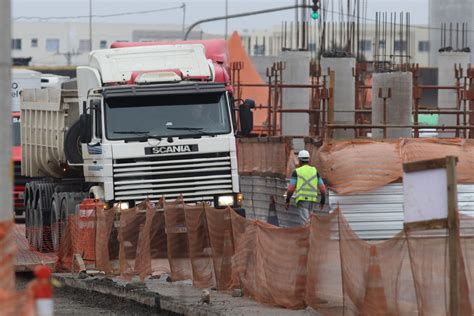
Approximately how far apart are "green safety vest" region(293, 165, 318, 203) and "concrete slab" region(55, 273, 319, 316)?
5.38 meters

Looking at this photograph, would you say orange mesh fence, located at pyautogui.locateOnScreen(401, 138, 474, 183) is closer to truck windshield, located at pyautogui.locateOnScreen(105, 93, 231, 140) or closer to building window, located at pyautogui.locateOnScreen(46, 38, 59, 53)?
truck windshield, located at pyautogui.locateOnScreen(105, 93, 231, 140)

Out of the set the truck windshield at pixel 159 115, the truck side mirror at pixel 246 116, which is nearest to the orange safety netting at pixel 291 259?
the truck windshield at pixel 159 115

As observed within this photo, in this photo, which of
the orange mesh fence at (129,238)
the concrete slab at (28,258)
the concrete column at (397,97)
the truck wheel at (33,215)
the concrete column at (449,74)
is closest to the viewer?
the orange mesh fence at (129,238)

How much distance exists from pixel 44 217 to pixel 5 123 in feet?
52.4

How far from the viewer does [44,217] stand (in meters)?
25.5

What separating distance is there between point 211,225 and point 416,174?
7.47m

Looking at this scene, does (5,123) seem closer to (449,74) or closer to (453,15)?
(449,74)

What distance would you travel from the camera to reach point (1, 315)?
8828 millimetres

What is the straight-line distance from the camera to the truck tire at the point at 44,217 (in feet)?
82.6

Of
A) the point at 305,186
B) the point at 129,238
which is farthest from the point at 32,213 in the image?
the point at 129,238

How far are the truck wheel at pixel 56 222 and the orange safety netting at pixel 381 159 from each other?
16.7 feet

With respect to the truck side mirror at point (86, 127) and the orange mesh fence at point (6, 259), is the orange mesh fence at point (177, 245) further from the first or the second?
the orange mesh fence at point (6, 259)

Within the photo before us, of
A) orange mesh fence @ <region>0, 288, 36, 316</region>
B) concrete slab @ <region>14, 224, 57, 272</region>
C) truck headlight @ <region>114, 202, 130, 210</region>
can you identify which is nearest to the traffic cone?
orange mesh fence @ <region>0, 288, 36, 316</region>

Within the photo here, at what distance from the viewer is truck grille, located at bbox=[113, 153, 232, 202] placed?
2212cm
